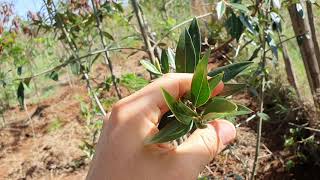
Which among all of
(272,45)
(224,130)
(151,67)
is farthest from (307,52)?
(224,130)

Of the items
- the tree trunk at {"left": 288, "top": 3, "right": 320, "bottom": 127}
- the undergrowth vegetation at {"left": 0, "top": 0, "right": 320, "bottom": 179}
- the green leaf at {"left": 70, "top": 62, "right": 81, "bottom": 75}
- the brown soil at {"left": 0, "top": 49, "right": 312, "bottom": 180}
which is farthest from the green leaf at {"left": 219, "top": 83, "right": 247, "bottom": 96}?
the brown soil at {"left": 0, "top": 49, "right": 312, "bottom": 180}

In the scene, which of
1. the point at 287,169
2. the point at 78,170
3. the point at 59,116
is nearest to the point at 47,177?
the point at 78,170

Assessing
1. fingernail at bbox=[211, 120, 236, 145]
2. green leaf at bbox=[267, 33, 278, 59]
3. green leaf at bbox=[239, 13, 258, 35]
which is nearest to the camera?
fingernail at bbox=[211, 120, 236, 145]

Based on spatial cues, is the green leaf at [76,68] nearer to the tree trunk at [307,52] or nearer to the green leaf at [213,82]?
the tree trunk at [307,52]

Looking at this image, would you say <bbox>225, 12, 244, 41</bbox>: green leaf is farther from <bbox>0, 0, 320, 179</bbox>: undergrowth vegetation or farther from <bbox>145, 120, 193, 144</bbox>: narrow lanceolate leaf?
<bbox>145, 120, 193, 144</bbox>: narrow lanceolate leaf

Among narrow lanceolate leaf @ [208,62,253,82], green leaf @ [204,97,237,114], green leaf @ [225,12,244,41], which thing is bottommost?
green leaf @ [204,97,237,114]

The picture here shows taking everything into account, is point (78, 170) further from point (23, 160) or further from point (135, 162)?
point (135, 162)

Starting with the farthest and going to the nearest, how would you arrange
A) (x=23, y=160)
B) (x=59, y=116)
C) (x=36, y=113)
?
1. (x=36, y=113)
2. (x=59, y=116)
3. (x=23, y=160)

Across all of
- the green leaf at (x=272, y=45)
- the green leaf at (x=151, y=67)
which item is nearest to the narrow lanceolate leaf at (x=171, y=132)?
the green leaf at (x=151, y=67)
